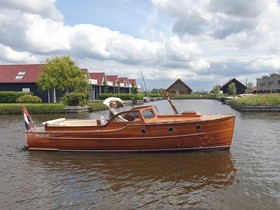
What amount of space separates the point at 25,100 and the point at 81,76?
853 cm

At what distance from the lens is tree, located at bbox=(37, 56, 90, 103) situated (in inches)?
1451

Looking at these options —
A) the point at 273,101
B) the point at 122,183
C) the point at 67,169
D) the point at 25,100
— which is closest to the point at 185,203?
the point at 122,183

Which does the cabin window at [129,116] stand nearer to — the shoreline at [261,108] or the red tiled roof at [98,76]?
the shoreline at [261,108]

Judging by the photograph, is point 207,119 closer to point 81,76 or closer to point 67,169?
point 67,169

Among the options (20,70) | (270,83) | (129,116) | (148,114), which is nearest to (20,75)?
(20,70)

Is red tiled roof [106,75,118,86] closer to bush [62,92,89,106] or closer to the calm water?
bush [62,92,89,106]

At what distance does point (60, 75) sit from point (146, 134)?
29855mm

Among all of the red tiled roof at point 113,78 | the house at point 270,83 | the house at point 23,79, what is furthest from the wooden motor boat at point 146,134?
the house at point 270,83

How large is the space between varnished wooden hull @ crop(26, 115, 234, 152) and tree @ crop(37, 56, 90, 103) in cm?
2683

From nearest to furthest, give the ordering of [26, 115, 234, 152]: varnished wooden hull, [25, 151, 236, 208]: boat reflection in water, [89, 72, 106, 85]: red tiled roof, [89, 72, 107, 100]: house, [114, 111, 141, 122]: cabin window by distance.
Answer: [25, 151, 236, 208]: boat reflection in water
[26, 115, 234, 152]: varnished wooden hull
[114, 111, 141, 122]: cabin window
[89, 72, 107, 100]: house
[89, 72, 106, 85]: red tiled roof

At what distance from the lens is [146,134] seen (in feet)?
35.5

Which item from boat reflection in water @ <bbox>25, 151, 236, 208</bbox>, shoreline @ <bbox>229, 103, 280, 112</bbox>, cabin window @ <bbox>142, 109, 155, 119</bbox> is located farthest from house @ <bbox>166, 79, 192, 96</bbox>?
boat reflection in water @ <bbox>25, 151, 236, 208</bbox>

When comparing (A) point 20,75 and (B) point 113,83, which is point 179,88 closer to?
(B) point 113,83

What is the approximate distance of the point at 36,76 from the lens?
41500mm
